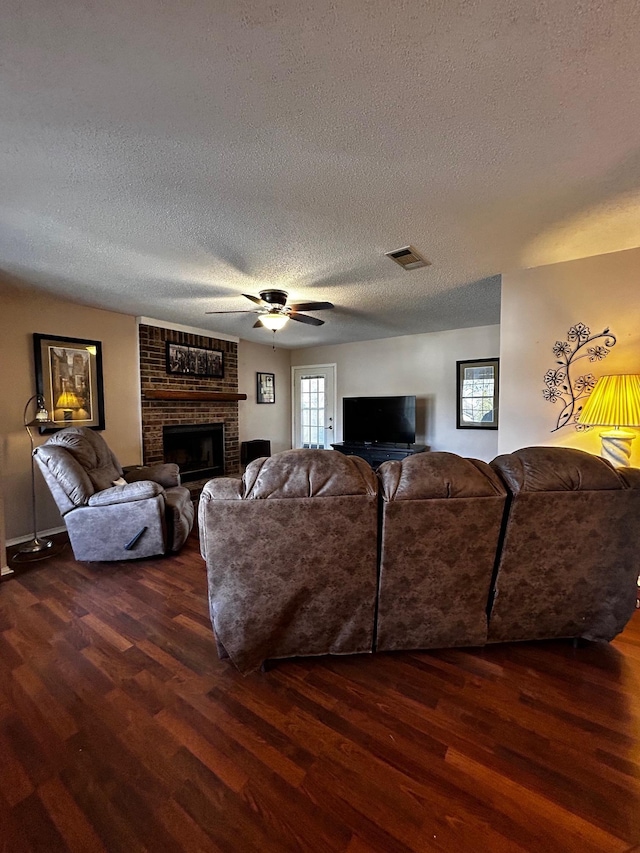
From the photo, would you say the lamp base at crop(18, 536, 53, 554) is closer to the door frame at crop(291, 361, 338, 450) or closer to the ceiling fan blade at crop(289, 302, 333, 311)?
the ceiling fan blade at crop(289, 302, 333, 311)

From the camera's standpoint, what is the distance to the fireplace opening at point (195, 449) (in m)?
4.80

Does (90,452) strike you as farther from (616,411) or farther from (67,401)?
(616,411)

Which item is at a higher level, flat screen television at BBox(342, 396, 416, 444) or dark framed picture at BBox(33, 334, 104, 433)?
dark framed picture at BBox(33, 334, 104, 433)

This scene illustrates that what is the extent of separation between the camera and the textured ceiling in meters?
1.00

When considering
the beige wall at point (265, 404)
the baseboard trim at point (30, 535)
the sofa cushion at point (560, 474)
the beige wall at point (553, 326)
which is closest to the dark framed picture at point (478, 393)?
the beige wall at point (553, 326)

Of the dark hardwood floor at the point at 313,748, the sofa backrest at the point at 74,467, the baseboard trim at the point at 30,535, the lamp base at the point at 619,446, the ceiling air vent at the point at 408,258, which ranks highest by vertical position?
the ceiling air vent at the point at 408,258

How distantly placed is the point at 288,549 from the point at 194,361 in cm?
403

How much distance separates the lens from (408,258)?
258cm

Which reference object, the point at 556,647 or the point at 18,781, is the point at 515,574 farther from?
the point at 18,781

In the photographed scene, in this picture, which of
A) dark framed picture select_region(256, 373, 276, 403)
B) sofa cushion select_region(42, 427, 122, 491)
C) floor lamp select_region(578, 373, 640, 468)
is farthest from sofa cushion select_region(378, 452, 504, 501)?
dark framed picture select_region(256, 373, 276, 403)

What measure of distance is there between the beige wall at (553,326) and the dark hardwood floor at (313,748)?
145 cm

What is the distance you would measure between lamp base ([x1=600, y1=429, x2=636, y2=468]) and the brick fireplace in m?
4.49

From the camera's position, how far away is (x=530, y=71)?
1.13 metres

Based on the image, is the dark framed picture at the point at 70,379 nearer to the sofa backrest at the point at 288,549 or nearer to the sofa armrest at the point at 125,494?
the sofa armrest at the point at 125,494
